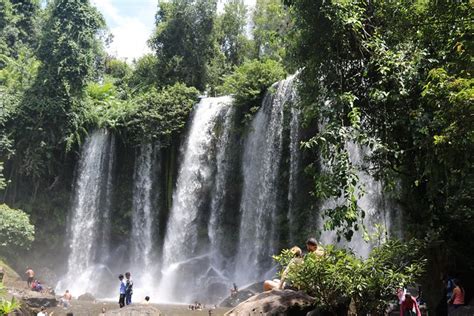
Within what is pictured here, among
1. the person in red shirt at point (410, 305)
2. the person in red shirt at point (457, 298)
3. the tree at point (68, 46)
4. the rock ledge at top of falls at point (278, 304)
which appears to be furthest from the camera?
the tree at point (68, 46)

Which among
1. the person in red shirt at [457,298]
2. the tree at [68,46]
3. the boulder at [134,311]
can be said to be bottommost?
the boulder at [134,311]

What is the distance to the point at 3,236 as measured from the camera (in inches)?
722

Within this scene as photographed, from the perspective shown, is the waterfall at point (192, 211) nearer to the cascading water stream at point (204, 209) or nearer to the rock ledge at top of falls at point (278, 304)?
the cascading water stream at point (204, 209)

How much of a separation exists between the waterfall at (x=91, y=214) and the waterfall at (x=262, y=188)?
6.89m

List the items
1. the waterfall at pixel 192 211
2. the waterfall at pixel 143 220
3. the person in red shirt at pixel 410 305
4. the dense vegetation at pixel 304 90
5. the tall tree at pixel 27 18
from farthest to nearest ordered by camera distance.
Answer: the tall tree at pixel 27 18
the waterfall at pixel 143 220
the waterfall at pixel 192 211
the person in red shirt at pixel 410 305
the dense vegetation at pixel 304 90

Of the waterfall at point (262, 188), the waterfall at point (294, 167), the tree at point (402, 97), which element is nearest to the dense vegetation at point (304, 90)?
the tree at point (402, 97)

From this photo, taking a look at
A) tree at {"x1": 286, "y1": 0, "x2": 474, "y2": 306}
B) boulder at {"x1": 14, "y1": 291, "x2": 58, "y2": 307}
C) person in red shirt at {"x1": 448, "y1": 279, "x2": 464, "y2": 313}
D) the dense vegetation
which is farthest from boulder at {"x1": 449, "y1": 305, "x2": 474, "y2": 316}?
boulder at {"x1": 14, "y1": 291, "x2": 58, "y2": 307}

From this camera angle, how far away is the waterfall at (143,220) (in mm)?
20791

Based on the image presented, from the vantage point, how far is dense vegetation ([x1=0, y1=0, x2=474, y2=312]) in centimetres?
611

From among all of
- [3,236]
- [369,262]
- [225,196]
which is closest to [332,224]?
[369,262]

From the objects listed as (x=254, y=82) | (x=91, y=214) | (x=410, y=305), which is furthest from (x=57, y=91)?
(x=410, y=305)

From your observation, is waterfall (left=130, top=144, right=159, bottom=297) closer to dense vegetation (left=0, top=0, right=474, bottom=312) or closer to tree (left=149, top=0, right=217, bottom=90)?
dense vegetation (left=0, top=0, right=474, bottom=312)

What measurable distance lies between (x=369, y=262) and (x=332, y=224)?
2.14ft

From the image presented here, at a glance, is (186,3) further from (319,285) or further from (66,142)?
A: (319,285)
